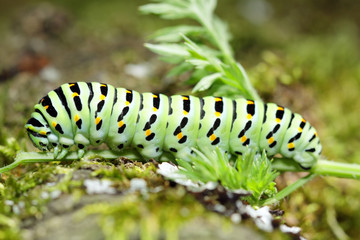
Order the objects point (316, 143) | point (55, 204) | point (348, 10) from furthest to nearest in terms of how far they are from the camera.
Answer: point (348, 10) < point (316, 143) < point (55, 204)

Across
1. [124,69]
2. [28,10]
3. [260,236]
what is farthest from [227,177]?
[28,10]

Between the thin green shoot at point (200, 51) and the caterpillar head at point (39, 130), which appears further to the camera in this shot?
the thin green shoot at point (200, 51)

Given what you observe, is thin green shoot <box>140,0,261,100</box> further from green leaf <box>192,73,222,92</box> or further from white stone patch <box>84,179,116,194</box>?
white stone patch <box>84,179,116,194</box>

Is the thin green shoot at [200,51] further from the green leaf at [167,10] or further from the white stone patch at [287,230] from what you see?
the white stone patch at [287,230]

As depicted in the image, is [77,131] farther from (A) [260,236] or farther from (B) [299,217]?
(B) [299,217]

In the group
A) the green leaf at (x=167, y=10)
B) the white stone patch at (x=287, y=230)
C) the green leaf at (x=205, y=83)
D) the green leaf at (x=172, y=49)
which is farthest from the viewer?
the green leaf at (x=167, y=10)

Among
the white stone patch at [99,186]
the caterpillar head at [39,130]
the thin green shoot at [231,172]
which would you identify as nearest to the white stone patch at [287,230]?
the thin green shoot at [231,172]

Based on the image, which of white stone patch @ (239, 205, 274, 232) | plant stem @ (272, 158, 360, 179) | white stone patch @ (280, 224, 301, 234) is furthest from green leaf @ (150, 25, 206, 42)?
white stone patch @ (280, 224, 301, 234)
